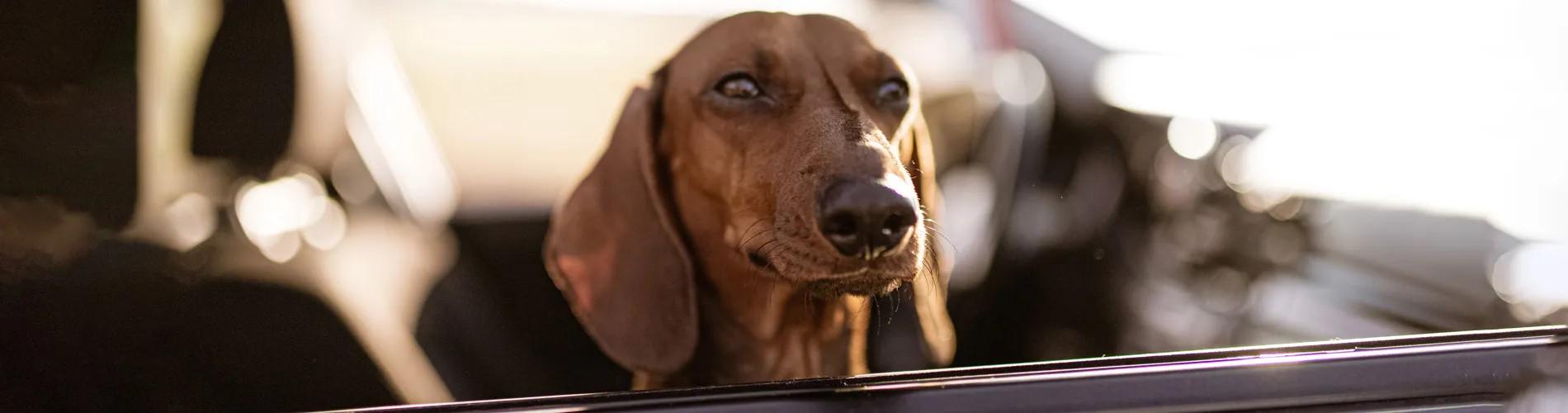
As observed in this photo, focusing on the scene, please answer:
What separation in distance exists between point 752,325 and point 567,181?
471mm

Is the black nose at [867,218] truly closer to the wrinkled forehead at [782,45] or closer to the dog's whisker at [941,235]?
the dog's whisker at [941,235]

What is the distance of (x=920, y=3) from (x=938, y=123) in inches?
10.7

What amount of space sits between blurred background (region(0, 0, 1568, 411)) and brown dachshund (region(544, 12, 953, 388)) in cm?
7

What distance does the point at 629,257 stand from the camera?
1.90 m

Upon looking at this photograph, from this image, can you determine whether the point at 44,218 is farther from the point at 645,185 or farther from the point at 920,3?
the point at 920,3

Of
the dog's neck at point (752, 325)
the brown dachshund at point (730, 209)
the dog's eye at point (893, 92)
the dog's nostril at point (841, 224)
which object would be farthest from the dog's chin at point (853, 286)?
the dog's eye at point (893, 92)

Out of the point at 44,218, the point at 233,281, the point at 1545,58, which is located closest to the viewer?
the point at 44,218

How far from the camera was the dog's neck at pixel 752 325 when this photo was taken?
1939 millimetres

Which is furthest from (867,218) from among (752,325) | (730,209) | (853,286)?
(752,325)

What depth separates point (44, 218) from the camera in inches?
57.9

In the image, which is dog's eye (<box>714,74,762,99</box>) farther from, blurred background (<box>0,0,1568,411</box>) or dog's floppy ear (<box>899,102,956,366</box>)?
A: dog's floppy ear (<box>899,102,956,366</box>)

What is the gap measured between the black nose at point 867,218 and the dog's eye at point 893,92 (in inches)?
18.9

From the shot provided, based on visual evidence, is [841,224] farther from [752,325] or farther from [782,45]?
[752,325]

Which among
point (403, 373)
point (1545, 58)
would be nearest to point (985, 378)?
point (403, 373)
